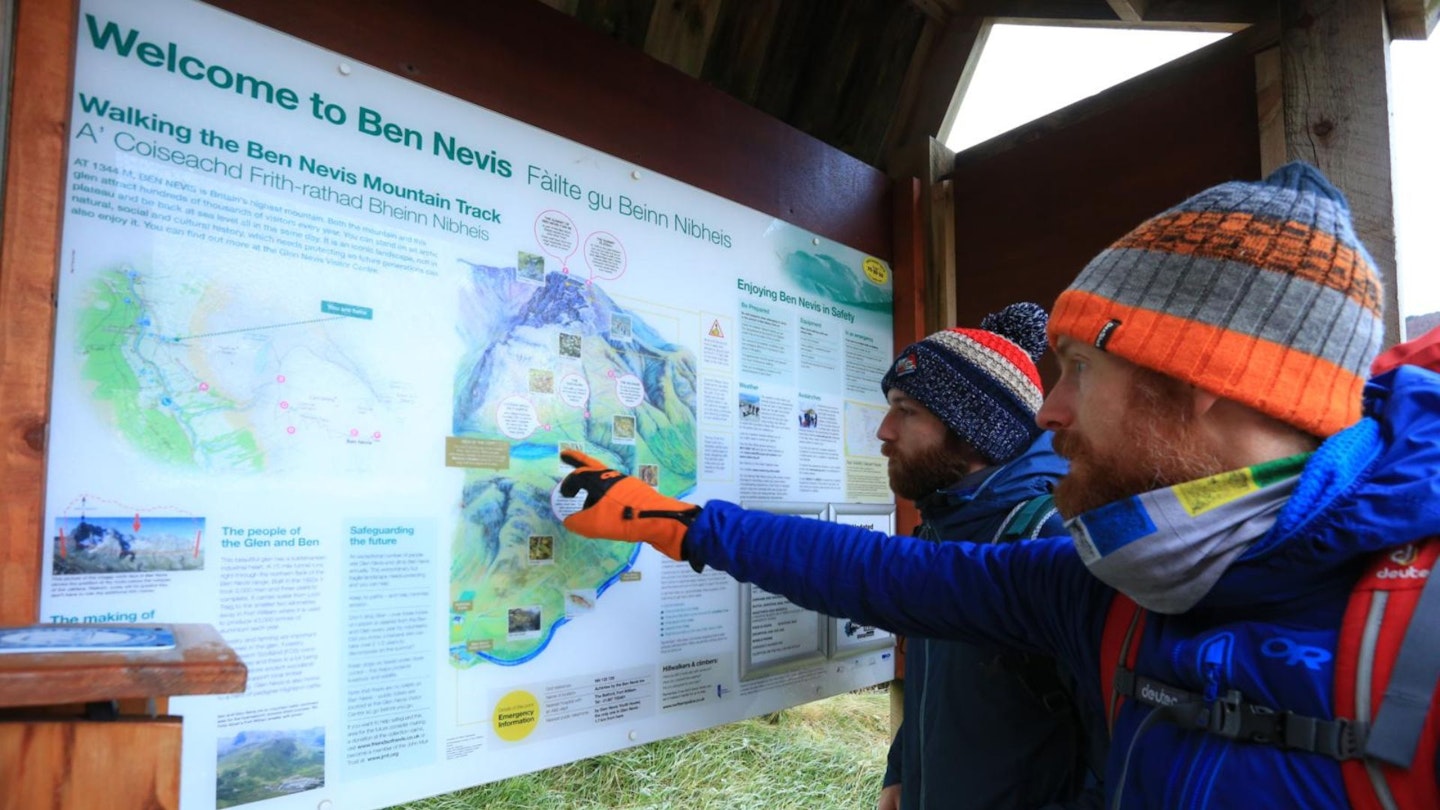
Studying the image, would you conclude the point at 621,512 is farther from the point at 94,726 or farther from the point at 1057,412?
the point at 94,726

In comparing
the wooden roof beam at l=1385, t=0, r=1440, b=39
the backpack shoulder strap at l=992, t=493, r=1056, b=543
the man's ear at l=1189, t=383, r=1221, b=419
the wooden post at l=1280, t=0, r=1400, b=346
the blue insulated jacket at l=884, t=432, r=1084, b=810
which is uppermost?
the wooden roof beam at l=1385, t=0, r=1440, b=39

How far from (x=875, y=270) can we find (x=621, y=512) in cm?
123

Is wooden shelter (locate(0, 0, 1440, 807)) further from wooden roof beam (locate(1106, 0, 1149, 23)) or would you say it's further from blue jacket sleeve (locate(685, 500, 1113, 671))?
blue jacket sleeve (locate(685, 500, 1113, 671))

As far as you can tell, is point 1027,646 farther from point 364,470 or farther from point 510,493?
point 364,470

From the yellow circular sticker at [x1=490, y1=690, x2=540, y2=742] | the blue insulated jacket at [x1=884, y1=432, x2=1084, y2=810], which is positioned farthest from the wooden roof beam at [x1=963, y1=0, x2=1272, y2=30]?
the yellow circular sticker at [x1=490, y1=690, x2=540, y2=742]

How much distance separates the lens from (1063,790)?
4.70ft

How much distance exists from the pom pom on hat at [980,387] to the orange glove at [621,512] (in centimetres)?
69

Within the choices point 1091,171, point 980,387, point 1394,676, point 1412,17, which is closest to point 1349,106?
point 1412,17

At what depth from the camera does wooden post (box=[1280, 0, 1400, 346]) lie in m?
1.60

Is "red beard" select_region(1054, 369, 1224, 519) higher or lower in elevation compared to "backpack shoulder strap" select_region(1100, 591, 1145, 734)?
higher

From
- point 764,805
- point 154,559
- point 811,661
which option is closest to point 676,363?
point 811,661

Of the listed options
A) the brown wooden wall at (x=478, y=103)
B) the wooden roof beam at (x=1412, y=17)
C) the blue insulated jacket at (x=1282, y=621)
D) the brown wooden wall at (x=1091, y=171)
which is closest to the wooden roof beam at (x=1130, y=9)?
the brown wooden wall at (x=1091, y=171)

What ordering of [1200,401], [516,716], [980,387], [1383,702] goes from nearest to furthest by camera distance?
1. [1383,702]
2. [1200,401]
3. [516,716]
4. [980,387]

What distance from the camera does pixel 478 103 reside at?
1.53 metres
